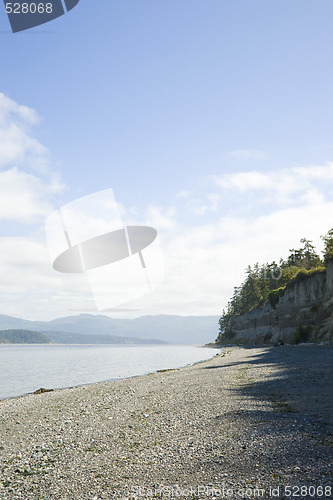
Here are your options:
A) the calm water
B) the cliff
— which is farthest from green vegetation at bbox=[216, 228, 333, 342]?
the calm water

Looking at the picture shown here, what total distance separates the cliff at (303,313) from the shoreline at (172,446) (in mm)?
41054

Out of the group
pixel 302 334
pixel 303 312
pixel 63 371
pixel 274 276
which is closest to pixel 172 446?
pixel 63 371

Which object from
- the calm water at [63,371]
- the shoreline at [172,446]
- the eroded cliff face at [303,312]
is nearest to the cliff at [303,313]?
the eroded cliff face at [303,312]

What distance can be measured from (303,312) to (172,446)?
62.4 metres

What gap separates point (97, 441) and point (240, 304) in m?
165

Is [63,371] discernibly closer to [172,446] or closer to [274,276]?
[172,446]

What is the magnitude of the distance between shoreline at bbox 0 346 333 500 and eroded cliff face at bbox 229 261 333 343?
41110 millimetres

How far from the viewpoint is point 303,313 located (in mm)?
67000

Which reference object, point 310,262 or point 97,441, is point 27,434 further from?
point 310,262

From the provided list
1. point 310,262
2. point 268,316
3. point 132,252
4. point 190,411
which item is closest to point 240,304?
point 310,262

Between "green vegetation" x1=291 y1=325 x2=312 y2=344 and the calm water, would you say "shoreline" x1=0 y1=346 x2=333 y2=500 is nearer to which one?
the calm water

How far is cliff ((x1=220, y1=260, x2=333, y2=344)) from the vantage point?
5679 centimetres

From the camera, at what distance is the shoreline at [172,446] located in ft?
26.2

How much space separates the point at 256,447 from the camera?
962 centimetres
